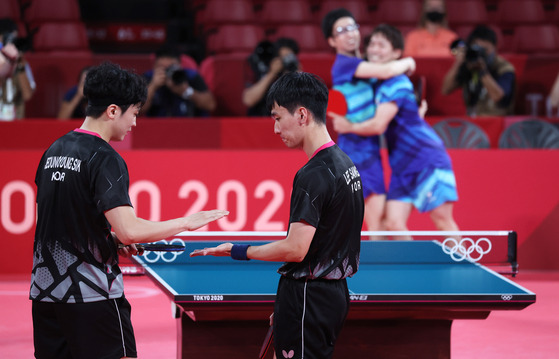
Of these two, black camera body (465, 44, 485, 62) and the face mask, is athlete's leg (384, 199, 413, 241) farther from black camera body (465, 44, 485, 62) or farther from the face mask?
the face mask

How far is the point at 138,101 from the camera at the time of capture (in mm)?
2873

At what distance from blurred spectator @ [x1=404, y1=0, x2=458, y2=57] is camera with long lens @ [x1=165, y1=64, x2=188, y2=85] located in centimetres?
261

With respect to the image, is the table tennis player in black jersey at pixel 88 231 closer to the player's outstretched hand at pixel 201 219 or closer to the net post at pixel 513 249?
the player's outstretched hand at pixel 201 219

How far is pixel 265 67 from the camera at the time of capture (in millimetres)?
7980

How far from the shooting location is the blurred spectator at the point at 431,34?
29.2 ft

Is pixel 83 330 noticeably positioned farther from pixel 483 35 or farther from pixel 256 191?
pixel 483 35

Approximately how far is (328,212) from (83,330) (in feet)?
3.01

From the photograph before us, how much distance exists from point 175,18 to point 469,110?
5654 mm

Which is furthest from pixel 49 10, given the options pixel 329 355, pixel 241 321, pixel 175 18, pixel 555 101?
pixel 329 355

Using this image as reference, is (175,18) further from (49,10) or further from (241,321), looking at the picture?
(241,321)

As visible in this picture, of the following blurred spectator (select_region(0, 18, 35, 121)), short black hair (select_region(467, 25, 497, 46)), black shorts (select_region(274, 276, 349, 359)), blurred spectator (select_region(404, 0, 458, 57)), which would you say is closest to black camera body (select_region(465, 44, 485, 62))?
short black hair (select_region(467, 25, 497, 46))

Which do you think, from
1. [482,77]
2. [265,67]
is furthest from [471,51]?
[265,67]

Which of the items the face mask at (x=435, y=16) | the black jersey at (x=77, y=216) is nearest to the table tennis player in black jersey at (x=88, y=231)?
the black jersey at (x=77, y=216)

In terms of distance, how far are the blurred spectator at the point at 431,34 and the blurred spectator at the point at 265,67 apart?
1.62 metres
